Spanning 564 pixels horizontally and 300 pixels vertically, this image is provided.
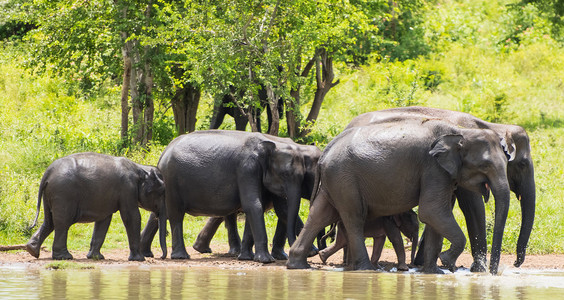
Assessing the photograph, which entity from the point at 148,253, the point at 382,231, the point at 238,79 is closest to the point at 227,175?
the point at 148,253

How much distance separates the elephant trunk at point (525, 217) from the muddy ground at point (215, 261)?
0.33 metres

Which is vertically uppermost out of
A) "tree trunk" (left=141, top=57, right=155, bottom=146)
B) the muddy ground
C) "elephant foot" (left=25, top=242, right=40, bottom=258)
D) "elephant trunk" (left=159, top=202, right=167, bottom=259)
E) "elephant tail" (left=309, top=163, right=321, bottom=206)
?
"tree trunk" (left=141, top=57, right=155, bottom=146)

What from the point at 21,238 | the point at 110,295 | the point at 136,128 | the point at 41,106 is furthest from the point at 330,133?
the point at 110,295

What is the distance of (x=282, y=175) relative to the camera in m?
14.1

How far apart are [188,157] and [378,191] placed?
3115 mm

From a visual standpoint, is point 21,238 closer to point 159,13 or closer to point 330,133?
point 159,13

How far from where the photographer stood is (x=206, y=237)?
50.6 feet

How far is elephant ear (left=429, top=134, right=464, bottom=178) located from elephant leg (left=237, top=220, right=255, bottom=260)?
3176mm

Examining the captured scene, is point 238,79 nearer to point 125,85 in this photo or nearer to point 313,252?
point 125,85

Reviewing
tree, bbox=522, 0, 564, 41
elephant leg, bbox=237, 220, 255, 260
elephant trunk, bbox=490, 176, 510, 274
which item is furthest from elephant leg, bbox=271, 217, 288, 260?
tree, bbox=522, 0, 564, 41

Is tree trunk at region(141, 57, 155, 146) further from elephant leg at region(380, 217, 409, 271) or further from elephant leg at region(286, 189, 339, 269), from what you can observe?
elephant leg at region(380, 217, 409, 271)

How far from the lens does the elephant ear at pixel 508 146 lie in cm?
1304

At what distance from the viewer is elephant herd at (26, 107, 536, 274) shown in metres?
12.4

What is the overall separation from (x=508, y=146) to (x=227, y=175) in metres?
3.88
